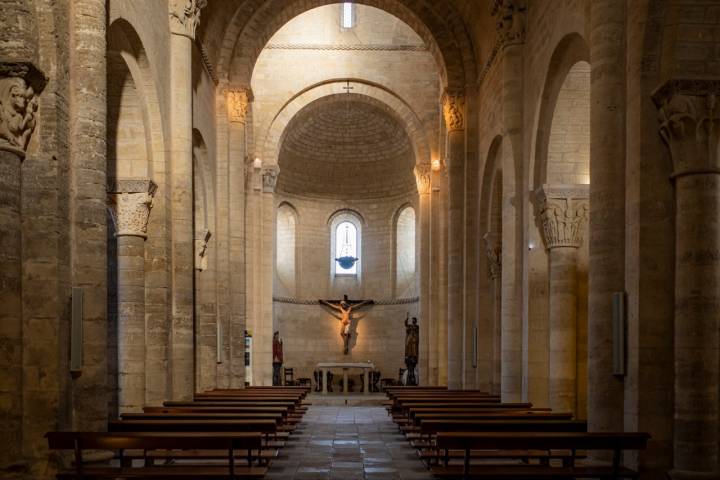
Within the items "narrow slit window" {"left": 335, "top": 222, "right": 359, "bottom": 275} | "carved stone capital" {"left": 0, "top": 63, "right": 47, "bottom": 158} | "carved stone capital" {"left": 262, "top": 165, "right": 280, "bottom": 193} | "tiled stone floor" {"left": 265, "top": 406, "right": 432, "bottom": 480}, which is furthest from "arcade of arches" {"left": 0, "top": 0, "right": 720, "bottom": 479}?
"narrow slit window" {"left": 335, "top": 222, "right": 359, "bottom": 275}

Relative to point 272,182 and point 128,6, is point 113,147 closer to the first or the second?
point 128,6

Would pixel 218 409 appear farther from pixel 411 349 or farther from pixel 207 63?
pixel 411 349

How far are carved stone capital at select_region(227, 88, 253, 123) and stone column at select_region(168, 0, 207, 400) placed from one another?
6262 mm

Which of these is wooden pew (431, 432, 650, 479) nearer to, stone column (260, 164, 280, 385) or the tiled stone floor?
the tiled stone floor

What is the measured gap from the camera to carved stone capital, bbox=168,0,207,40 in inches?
683

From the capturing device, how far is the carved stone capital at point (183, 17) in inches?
683

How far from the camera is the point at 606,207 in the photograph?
38.1ft

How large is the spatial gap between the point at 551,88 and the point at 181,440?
34.7ft

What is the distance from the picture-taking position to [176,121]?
55.5 feet

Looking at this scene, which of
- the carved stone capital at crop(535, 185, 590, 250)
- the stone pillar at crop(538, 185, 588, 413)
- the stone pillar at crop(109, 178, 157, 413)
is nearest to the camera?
the stone pillar at crop(109, 178, 157, 413)

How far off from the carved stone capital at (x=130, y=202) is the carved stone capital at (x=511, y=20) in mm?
8635

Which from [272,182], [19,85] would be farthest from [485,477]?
[272,182]

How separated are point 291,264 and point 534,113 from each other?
87.3 feet

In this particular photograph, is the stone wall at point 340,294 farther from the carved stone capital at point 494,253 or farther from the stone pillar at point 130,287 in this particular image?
the stone pillar at point 130,287
